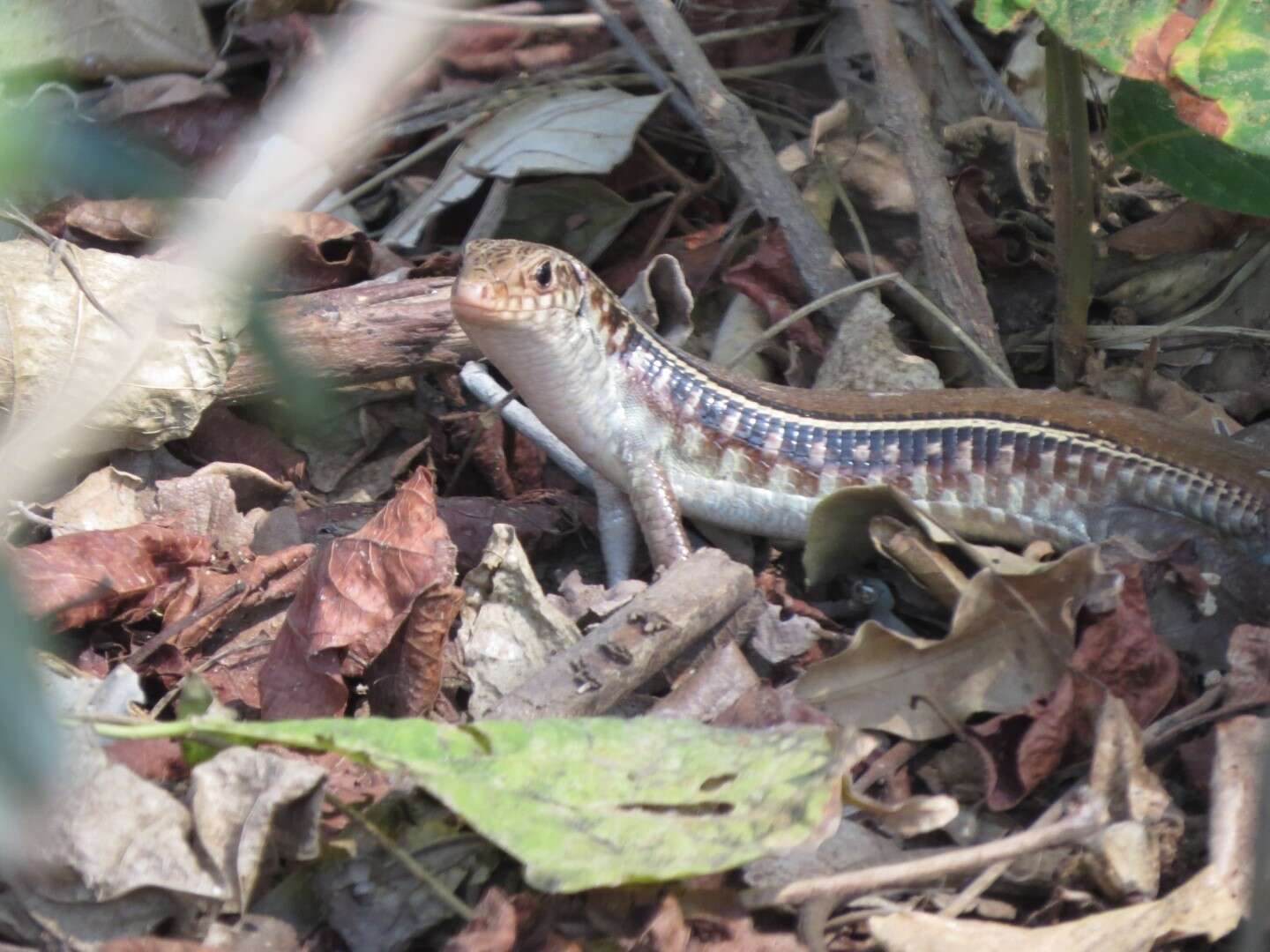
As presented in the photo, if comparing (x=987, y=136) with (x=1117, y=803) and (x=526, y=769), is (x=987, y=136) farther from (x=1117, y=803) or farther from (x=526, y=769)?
(x=526, y=769)

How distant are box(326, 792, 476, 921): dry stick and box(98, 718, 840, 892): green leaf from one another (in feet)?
0.43

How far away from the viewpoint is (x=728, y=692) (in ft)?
10.4

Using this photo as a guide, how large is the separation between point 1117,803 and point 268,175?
2.24 meters

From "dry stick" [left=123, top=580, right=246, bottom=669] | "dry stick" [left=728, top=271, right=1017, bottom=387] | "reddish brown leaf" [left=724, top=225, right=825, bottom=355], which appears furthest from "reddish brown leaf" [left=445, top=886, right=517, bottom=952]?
"reddish brown leaf" [left=724, top=225, right=825, bottom=355]

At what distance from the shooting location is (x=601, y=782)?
2541 millimetres

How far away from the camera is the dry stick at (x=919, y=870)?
2564mm

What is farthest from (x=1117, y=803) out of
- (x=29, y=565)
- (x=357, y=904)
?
(x=29, y=565)

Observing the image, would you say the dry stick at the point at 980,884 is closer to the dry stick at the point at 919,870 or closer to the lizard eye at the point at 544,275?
the dry stick at the point at 919,870

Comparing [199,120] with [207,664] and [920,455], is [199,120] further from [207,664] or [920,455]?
[920,455]

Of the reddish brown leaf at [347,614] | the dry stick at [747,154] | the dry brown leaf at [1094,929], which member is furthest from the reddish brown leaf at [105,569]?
the dry stick at [747,154]

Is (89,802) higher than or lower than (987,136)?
lower

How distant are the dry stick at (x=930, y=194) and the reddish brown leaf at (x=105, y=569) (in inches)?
96.6

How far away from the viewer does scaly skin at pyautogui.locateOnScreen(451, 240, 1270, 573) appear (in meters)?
3.96

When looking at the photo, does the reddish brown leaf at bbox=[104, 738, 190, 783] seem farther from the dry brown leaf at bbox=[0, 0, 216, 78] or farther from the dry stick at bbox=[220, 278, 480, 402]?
the dry stick at bbox=[220, 278, 480, 402]
